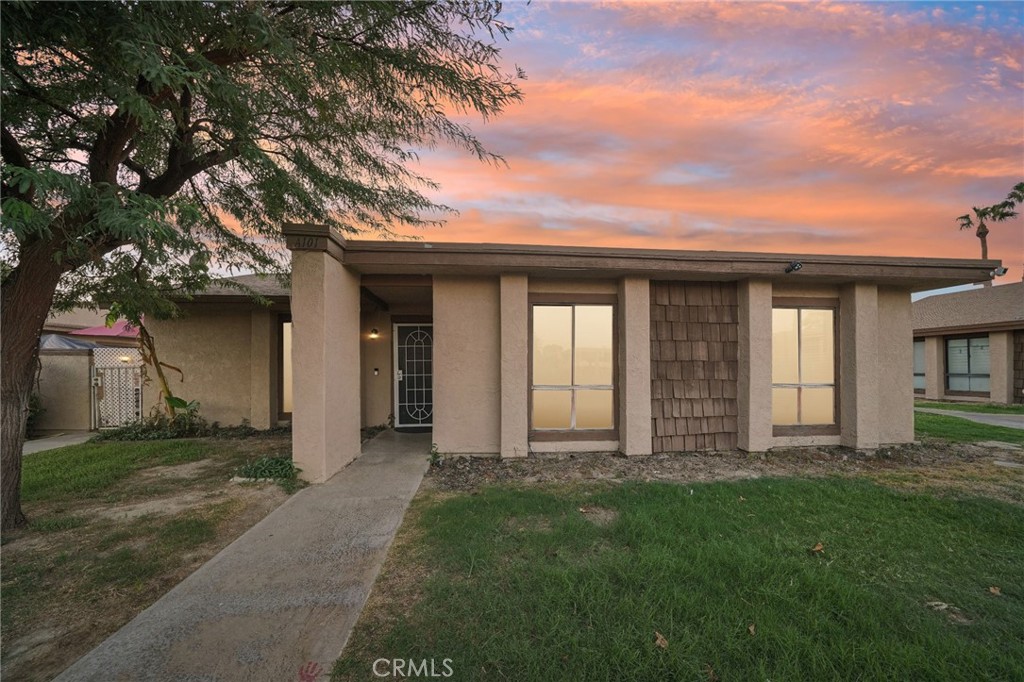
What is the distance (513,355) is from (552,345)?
0.81 meters

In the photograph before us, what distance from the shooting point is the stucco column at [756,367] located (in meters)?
6.52

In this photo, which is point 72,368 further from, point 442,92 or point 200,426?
point 442,92

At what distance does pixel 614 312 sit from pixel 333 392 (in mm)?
4415

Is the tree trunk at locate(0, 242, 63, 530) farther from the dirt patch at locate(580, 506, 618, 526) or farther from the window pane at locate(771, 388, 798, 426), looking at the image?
the window pane at locate(771, 388, 798, 426)

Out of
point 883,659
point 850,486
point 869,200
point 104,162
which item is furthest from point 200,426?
point 869,200

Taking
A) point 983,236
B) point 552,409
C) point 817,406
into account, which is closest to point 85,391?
point 552,409

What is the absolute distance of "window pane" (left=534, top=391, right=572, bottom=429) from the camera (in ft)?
21.6

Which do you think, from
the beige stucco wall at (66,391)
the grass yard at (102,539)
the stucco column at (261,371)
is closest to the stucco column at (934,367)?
the grass yard at (102,539)

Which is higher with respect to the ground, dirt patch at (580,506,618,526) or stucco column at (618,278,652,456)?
stucco column at (618,278,652,456)

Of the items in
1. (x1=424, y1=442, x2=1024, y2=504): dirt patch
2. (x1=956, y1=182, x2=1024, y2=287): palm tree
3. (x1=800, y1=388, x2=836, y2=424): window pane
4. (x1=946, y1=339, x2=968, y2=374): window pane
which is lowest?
(x1=424, y1=442, x2=1024, y2=504): dirt patch

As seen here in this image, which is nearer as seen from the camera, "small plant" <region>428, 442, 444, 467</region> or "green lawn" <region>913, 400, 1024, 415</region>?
"small plant" <region>428, 442, 444, 467</region>

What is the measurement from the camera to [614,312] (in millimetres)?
6648

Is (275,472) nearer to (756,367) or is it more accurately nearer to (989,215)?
(756,367)

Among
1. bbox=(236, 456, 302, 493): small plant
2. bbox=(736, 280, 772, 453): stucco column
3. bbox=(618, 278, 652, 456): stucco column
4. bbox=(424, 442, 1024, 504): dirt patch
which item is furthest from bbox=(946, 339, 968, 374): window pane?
bbox=(236, 456, 302, 493): small plant
